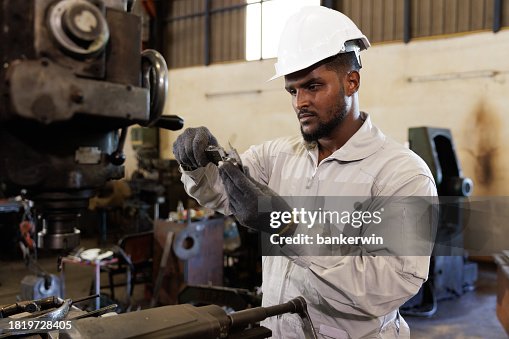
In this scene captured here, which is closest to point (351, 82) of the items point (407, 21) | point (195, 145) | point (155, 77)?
point (195, 145)

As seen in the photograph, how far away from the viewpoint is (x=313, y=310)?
105cm

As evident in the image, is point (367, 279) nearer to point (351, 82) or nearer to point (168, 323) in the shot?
point (168, 323)

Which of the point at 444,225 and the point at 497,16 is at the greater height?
the point at 497,16

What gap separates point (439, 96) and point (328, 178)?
4.43m

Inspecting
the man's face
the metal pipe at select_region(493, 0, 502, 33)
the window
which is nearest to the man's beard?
the man's face

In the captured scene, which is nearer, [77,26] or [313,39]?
[77,26]

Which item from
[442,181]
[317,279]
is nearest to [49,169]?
[317,279]

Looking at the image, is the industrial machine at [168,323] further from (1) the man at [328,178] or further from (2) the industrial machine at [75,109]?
(1) the man at [328,178]

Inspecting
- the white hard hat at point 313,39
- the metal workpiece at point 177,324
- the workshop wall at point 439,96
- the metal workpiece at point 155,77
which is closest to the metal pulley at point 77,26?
the metal workpiece at point 155,77

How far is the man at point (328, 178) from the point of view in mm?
903

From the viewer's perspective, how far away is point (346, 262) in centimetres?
89

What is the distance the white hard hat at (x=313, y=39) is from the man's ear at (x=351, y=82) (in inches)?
2.4

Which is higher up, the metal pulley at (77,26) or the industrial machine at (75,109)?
the metal pulley at (77,26)

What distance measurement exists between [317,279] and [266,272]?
297 mm
